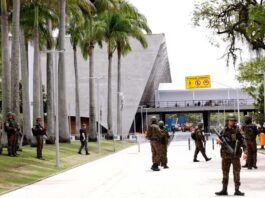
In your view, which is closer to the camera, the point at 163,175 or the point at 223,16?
the point at 163,175

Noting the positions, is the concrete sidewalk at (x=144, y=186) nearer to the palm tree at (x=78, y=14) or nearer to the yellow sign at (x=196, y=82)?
the palm tree at (x=78, y=14)

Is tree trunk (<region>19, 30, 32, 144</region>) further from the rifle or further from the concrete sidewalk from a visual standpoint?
the rifle

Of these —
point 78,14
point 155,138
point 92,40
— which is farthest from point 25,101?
point 92,40

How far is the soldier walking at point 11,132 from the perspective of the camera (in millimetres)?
24688

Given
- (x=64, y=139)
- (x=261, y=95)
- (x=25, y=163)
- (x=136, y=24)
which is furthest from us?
(x=136, y=24)

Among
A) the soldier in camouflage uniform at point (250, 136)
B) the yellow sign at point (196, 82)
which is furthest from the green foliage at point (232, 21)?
the yellow sign at point (196, 82)

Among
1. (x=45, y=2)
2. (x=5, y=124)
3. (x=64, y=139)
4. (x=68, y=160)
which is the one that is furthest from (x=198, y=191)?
(x=64, y=139)

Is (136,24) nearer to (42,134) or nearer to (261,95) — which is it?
(261,95)

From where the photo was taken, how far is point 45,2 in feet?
117

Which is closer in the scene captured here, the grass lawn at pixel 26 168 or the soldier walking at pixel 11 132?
the grass lawn at pixel 26 168

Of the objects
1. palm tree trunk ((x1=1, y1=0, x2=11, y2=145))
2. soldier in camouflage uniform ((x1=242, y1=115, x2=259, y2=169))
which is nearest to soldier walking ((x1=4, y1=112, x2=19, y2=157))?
palm tree trunk ((x1=1, y1=0, x2=11, y2=145))

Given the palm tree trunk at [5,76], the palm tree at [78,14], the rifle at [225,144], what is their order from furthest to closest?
1. the palm tree at [78,14]
2. the palm tree trunk at [5,76]
3. the rifle at [225,144]

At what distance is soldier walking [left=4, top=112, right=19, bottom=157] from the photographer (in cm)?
2469

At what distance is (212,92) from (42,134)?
9731 centimetres
